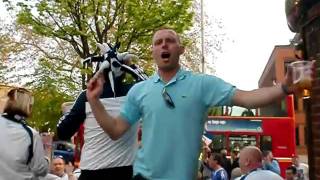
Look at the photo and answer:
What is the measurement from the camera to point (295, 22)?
206 inches

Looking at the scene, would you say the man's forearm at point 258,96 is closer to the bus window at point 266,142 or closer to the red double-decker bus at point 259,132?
the red double-decker bus at point 259,132

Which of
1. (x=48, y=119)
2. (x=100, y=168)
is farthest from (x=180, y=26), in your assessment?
(x=100, y=168)

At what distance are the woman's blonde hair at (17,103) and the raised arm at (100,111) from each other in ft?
5.44

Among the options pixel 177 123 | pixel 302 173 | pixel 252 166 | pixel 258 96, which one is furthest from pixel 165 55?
pixel 302 173

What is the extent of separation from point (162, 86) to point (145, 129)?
28 cm

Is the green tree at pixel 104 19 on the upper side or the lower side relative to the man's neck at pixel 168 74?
upper

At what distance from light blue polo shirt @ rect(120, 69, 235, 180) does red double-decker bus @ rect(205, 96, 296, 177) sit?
61.5ft

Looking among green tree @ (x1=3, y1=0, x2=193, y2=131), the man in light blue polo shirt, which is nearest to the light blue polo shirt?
the man in light blue polo shirt

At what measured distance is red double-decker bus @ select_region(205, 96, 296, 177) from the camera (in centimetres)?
2259

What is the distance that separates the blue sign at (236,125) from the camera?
2303cm

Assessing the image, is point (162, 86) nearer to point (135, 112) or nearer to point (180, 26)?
point (135, 112)

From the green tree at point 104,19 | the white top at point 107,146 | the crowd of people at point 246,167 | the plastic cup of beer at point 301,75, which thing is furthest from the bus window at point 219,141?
the plastic cup of beer at point 301,75

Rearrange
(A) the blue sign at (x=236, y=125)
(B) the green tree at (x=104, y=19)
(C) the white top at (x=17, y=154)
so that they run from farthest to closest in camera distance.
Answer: (A) the blue sign at (x=236, y=125) → (B) the green tree at (x=104, y=19) → (C) the white top at (x=17, y=154)

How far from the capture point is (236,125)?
23.3 metres
